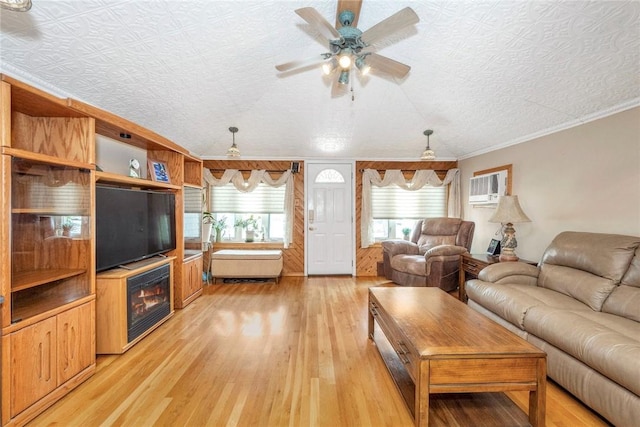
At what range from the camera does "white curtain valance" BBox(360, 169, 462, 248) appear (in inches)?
209

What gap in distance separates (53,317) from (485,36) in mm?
3861

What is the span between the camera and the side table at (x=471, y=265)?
3.45 m

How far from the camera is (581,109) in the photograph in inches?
112

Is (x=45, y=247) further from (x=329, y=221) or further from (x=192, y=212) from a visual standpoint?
(x=329, y=221)

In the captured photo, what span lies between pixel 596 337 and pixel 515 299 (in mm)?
703

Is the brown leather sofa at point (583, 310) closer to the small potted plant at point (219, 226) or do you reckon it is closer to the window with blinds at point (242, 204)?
the window with blinds at point (242, 204)

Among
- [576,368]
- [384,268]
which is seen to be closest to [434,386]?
[576,368]

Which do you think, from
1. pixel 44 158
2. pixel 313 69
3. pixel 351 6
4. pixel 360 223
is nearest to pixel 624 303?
pixel 351 6

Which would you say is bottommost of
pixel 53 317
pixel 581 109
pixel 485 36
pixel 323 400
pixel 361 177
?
pixel 323 400

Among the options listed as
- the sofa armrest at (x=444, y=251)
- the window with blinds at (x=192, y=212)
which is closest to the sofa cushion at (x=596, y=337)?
the sofa armrest at (x=444, y=251)

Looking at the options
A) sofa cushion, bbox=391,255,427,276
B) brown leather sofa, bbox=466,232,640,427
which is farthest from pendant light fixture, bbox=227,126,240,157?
brown leather sofa, bbox=466,232,640,427

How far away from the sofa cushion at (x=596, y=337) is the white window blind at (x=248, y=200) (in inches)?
164

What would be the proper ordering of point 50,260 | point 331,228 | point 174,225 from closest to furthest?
point 50,260, point 174,225, point 331,228

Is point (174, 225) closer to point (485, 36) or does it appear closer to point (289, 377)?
point (289, 377)
